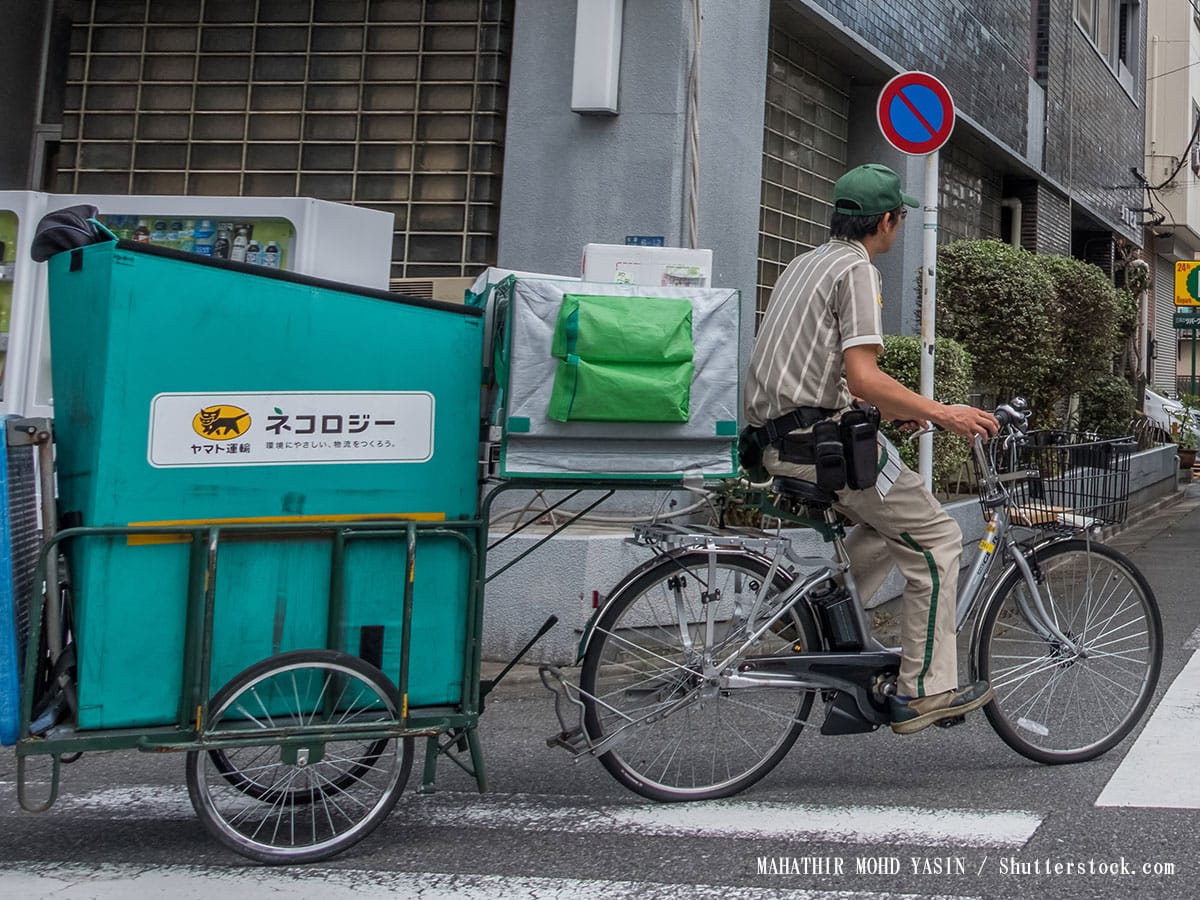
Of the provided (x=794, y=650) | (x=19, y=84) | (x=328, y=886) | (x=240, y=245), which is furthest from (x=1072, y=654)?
(x=19, y=84)

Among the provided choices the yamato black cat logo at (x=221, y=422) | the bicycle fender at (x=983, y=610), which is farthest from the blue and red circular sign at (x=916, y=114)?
the yamato black cat logo at (x=221, y=422)

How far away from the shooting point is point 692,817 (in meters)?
3.96

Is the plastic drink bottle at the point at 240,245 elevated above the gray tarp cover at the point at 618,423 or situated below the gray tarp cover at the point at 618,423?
above

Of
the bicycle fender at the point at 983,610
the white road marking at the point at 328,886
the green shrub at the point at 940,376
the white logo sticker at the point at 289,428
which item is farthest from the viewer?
the green shrub at the point at 940,376

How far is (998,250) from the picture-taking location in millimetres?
11250

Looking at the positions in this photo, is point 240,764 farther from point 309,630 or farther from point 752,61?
point 752,61

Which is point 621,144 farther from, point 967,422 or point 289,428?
point 289,428

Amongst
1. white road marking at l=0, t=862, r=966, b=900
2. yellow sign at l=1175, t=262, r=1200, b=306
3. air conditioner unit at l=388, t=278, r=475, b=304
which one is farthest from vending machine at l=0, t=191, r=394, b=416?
yellow sign at l=1175, t=262, r=1200, b=306

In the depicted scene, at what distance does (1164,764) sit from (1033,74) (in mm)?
12134

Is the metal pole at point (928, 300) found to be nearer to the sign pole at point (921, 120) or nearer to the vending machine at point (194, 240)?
the sign pole at point (921, 120)

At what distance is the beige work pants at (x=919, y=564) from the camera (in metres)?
4.09

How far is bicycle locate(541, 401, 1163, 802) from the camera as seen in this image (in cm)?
401

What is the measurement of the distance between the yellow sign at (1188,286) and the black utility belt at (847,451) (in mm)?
16510

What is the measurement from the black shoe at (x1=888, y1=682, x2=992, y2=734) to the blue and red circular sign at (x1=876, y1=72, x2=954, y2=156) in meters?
3.70
